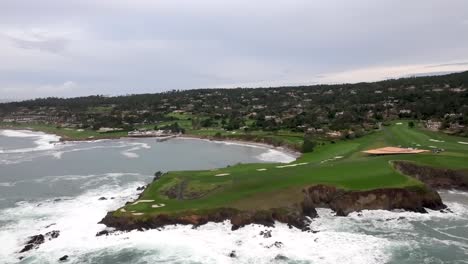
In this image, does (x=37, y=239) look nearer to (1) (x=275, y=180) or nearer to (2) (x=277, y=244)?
(2) (x=277, y=244)

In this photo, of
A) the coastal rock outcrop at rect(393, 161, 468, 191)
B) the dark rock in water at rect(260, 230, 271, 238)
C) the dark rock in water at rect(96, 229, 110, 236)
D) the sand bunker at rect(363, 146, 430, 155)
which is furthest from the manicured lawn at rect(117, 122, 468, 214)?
the dark rock in water at rect(260, 230, 271, 238)

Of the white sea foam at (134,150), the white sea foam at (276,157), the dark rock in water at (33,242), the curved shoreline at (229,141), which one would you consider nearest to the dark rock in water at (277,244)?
the dark rock in water at (33,242)

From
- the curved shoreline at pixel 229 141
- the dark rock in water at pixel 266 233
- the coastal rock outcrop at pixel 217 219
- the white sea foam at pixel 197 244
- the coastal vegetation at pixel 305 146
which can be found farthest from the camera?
the curved shoreline at pixel 229 141

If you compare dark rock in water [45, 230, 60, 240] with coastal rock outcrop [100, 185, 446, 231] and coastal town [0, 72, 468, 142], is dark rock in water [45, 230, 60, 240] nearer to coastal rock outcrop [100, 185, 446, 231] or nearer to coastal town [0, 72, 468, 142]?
coastal rock outcrop [100, 185, 446, 231]

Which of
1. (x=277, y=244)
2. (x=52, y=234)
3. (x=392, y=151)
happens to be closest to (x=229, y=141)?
(x=392, y=151)

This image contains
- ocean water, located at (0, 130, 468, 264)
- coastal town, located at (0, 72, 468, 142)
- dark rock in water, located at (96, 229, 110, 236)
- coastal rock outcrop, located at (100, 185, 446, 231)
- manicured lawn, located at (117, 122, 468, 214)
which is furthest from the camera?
coastal town, located at (0, 72, 468, 142)

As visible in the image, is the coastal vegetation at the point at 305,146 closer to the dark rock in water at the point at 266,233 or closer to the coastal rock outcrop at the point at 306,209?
the coastal rock outcrop at the point at 306,209
